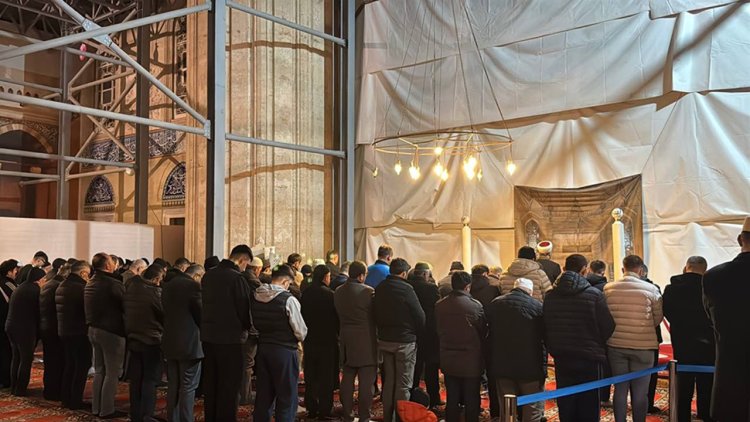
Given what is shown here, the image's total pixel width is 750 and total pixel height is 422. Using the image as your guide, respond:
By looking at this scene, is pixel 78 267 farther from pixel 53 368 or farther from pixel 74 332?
pixel 53 368

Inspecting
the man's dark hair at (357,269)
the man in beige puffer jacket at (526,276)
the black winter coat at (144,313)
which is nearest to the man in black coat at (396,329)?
the man's dark hair at (357,269)

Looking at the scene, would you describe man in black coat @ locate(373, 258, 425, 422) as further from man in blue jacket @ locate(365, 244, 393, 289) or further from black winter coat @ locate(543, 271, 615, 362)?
man in blue jacket @ locate(365, 244, 393, 289)

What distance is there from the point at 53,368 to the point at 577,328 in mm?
4694

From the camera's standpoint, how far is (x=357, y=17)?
12156 mm

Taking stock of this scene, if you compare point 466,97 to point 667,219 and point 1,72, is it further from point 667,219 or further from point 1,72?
point 1,72

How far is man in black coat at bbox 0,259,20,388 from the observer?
6.78 m

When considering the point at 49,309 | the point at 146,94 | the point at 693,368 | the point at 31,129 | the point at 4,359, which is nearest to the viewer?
the point at 693,368

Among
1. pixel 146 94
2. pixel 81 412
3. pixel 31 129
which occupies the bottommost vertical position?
pixel 81 412

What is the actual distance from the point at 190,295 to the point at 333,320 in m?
1.13

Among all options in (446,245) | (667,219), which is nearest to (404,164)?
(446,245)

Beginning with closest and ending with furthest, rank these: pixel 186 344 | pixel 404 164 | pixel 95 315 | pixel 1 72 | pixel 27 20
Result: pixel 186 344 → pixel 95 315 → pixel 404 164 → pixel 1 72 → pixel 27 20

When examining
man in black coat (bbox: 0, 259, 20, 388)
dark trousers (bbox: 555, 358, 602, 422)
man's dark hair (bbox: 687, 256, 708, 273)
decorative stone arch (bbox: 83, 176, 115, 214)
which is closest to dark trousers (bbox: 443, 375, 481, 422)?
dark trousers (bbox: 555, 358, 602, 422)

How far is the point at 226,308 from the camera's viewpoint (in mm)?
4625

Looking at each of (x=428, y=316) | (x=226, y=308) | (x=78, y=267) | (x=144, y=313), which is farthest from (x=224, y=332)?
(x=78, y=267)
